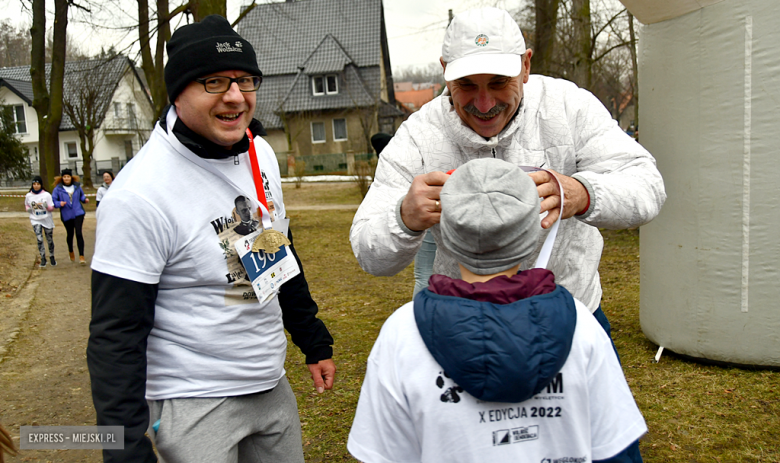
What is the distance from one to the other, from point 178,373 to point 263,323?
349 mm

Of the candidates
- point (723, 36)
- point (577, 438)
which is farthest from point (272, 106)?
point (577, 438)

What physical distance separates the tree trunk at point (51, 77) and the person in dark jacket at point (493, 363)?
784 inches

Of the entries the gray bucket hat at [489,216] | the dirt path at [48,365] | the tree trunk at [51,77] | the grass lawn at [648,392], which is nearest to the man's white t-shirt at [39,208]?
the dirt path at [48,365]

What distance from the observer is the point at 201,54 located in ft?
7.09

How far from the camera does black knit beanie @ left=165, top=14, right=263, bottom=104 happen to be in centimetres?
216

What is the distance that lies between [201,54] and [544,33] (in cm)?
1254

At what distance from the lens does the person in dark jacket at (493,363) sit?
4.87 ft

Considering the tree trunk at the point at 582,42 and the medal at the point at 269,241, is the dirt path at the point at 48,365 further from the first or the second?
the tree trunk at the point at 582,42

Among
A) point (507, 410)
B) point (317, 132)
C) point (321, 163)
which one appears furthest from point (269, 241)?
point (317, 132)

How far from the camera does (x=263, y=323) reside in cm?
236

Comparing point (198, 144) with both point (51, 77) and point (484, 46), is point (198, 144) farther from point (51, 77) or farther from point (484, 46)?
point (51, 77)

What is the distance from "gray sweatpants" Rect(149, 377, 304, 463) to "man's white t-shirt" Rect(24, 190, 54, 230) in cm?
1125

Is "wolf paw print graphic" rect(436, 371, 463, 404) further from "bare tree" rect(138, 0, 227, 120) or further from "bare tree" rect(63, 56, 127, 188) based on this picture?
"bare tree" rect(63, 56, 127, 188)

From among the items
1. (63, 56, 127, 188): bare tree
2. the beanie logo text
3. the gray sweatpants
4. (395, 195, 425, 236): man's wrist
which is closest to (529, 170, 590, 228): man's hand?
(395, 195, 425, 236): man's wrist
